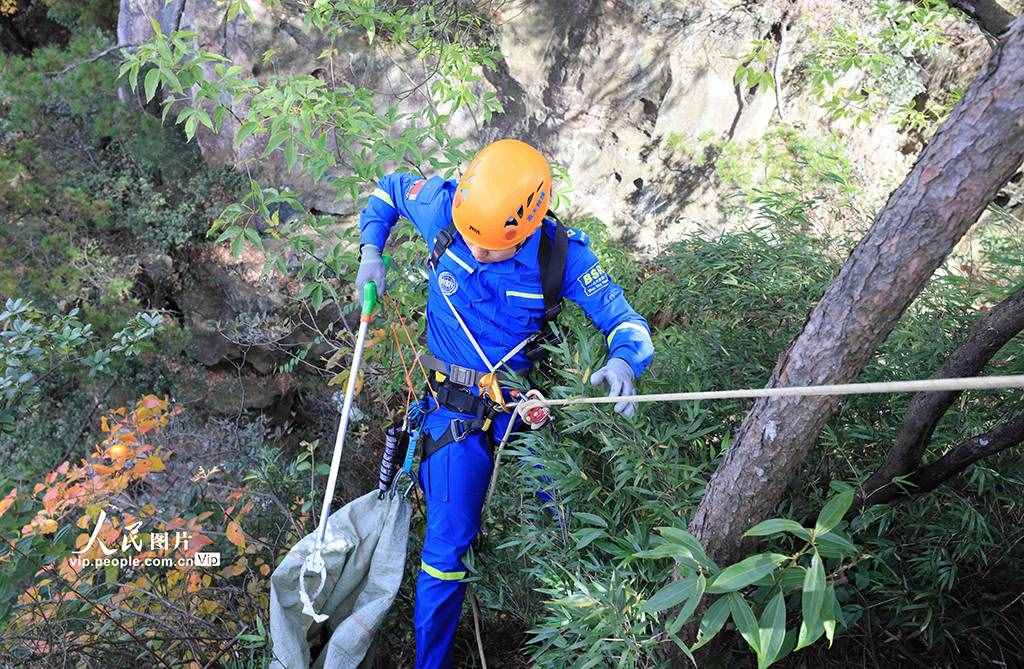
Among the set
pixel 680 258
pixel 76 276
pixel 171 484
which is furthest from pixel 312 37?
pixel 680 258

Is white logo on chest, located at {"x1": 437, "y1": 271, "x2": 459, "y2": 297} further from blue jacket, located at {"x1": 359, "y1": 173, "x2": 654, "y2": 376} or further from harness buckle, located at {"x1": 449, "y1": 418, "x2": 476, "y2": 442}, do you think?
harness buckle, located at {"x1": 449, "y1": 418, "x2": 476, "y2": 442}

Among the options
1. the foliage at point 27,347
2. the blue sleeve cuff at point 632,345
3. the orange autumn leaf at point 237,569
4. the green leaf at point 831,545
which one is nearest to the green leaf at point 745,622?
the green leaf at point 831,545

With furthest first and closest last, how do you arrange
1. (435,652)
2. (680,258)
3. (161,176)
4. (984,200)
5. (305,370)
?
(161,176) → (305,370) → (680,258) → (435,652) → (984,200)

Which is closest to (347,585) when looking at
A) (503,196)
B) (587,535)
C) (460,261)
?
(587,535)

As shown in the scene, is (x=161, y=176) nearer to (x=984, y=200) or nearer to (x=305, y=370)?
(x=305, y=370)

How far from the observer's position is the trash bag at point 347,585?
2.72 meters

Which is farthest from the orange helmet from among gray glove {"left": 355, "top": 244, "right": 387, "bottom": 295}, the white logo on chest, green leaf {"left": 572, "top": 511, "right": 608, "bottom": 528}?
green leaf {"left": 572, "top": 511, "right": 608, "bottom": 528}

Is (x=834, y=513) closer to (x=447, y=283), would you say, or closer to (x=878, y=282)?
(x=878, y=282)

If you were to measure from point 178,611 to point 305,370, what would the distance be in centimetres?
490

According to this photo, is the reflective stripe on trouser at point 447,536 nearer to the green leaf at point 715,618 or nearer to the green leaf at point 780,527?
the green leaf at point 715,618

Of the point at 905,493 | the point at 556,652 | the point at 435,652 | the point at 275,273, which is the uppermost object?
the point at 905,493

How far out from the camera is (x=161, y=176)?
859cm

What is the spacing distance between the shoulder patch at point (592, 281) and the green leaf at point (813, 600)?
1779 millimetres

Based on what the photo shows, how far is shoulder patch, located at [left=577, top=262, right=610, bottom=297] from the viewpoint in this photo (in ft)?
9.73
